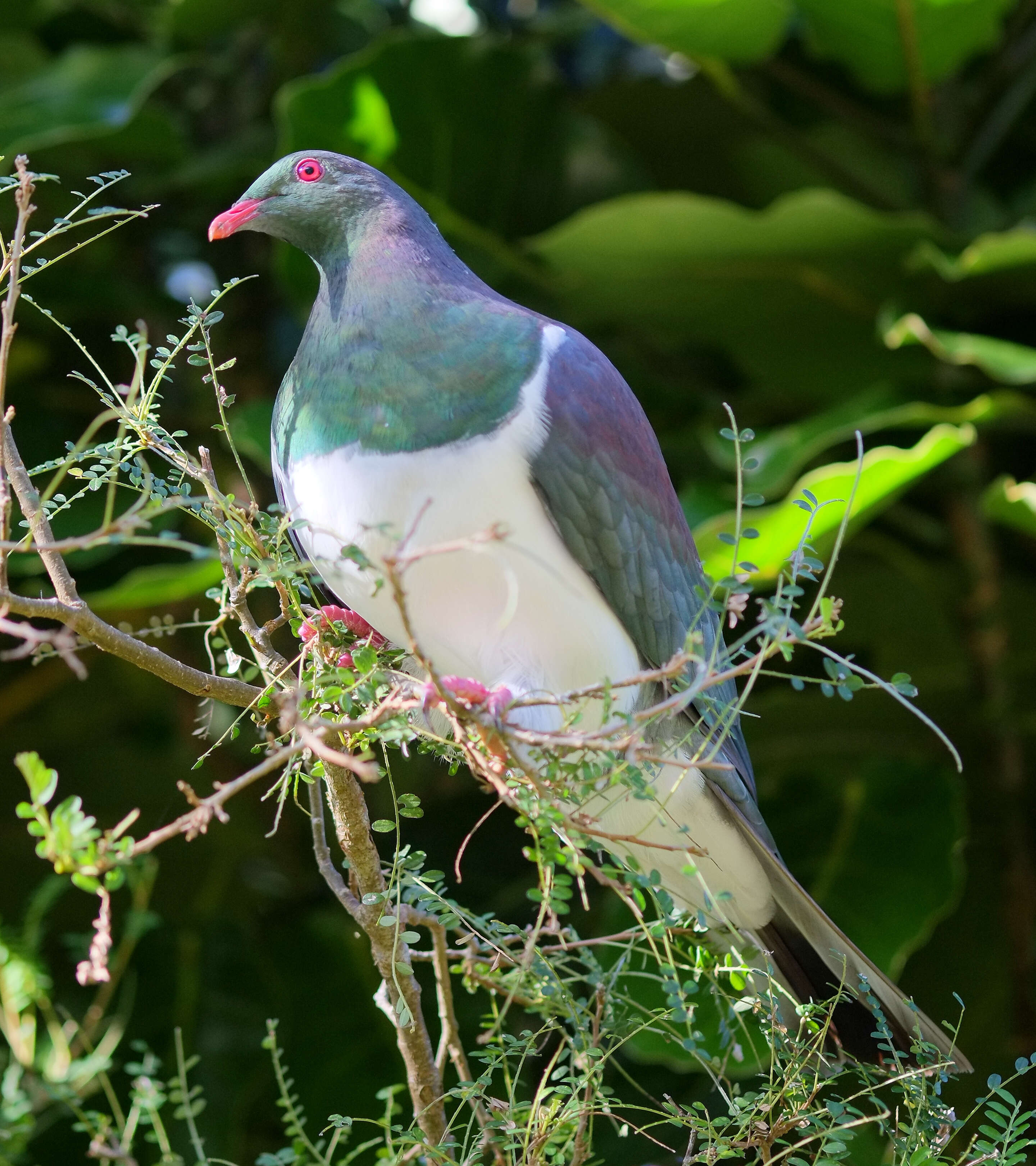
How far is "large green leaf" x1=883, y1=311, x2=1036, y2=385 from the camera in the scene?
2.16m

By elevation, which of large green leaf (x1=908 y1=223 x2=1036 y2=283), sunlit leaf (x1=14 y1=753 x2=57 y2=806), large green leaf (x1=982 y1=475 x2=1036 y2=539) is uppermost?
sunlit leaf (x1=14 y1=753 x2=57 y2=806)

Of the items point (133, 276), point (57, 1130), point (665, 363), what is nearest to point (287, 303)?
point (133, 276)

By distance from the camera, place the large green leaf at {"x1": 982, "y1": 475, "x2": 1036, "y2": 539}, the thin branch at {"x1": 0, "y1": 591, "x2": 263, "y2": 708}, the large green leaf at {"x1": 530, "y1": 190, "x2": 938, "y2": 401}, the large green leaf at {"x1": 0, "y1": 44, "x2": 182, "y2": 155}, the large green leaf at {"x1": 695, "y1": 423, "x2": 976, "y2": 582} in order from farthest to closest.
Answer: the large green leaf at {"x1": 0, "y1": 44, "x2": 182, "y2": 155} < the large green leaf at {"x1": 530, "y1": 190, "x2": 938, "y2": 401} < the large green leaf at {"x1": 982, "y1": 475, "x2": 1036, "y2": 539} < the large green leaf at {"x1": 695, "y1": 423, "x2": 976, "y2": 582} < the thin branch at {"x1": 0, "y1": 591, "x2": 263, "y2": 708}

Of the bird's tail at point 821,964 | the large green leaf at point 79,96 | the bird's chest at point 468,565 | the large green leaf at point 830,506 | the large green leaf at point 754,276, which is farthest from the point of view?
the large green leaf at point 79,96

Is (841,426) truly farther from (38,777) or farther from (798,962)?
(38,777)

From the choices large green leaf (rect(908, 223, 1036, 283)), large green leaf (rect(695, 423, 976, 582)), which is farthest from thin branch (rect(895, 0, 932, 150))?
large green leaf (rect(695, 423, 976, 582))

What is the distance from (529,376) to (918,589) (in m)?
1.65

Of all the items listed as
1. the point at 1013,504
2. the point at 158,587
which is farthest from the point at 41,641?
the point at 1013,504

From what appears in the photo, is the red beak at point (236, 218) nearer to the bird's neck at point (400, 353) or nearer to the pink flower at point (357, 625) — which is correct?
the bird's neck at point (400, 353)

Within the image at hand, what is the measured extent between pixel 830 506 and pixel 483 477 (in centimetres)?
63

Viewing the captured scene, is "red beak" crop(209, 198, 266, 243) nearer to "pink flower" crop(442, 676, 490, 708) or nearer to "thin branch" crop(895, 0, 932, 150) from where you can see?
"pink flower" crop(442, 676, 490, 708)

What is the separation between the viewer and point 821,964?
5.34 ft

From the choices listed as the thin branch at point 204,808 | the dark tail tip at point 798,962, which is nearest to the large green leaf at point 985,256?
the dark tail tip at point 798,962

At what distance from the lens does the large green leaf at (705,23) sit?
2.32m
